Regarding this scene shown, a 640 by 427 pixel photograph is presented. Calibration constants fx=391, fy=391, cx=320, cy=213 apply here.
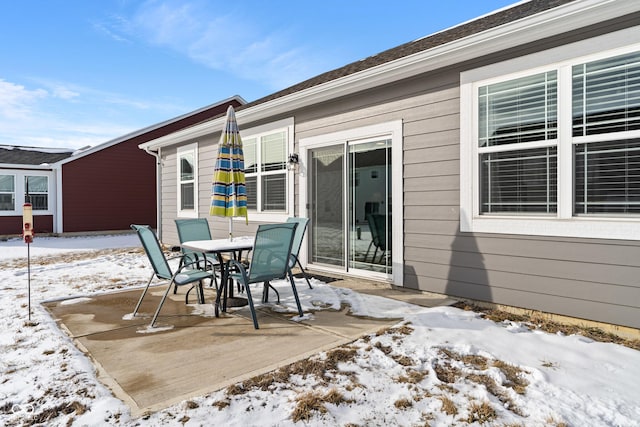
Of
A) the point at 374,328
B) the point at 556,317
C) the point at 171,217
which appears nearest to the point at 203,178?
the point at 171,217

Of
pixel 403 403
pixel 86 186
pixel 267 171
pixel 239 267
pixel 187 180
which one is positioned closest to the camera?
pixel 403 403

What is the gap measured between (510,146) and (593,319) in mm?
1709

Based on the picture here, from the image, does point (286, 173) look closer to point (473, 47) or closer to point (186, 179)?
point (473, 47)

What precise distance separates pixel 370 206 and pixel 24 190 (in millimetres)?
13716

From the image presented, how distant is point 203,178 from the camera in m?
8.70

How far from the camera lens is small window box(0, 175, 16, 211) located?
13.2m

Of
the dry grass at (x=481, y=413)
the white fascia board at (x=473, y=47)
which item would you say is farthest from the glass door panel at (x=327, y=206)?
the dry grass at (x=481, y=413)

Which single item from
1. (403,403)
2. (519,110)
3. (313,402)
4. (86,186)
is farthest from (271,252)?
(86,186)

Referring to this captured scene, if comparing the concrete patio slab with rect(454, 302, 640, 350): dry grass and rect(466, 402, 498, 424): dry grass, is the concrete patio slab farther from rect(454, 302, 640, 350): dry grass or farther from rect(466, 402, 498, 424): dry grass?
rect(466, 402, 498, 424): dry grass

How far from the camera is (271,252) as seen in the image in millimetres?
3613

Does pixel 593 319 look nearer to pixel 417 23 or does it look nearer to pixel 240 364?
pixel 240 364

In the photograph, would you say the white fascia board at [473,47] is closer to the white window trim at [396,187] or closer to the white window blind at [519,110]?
the white window blind at [519,110]

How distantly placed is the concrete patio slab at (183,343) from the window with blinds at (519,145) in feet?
5.65

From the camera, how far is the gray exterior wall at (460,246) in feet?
10.8
